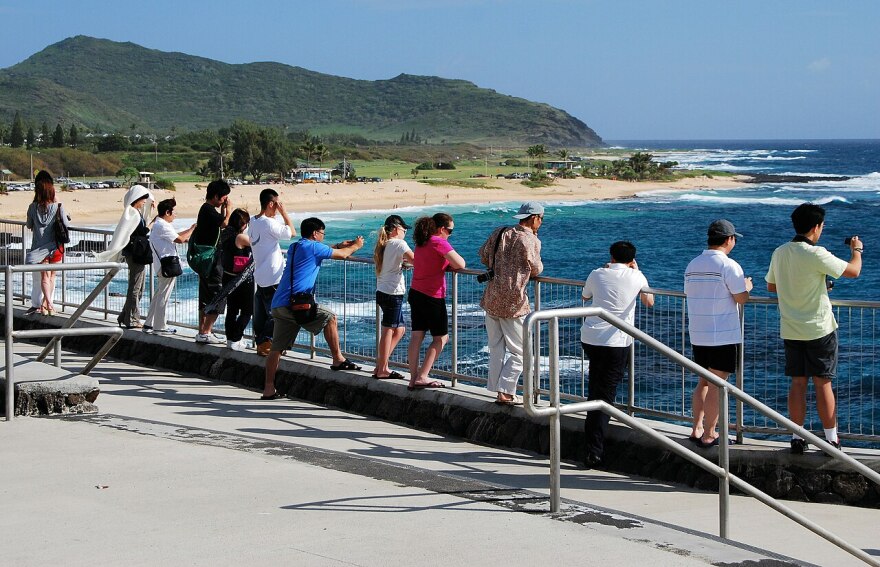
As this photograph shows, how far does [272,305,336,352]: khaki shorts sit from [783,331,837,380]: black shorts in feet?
14.1

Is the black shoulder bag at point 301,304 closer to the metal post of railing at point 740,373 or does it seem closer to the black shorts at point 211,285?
the black shorts at point 211,285

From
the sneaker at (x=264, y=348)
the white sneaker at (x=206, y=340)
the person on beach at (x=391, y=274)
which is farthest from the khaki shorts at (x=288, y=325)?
the white sneaker at (x=206, y=340)

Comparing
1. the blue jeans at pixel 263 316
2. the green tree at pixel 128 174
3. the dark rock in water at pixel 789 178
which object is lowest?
the blue jeans at pixel 263 316

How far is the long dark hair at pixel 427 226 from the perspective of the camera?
9719 millimetres

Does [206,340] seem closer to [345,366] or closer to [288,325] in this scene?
[288,325]

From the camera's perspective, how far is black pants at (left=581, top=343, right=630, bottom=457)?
8.45 meters

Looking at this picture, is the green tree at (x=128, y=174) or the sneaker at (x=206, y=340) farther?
the green tree at (x=128, y=174)

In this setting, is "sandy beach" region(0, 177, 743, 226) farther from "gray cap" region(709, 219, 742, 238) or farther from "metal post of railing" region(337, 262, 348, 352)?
"gray cap" region(709, 219, 742, 238)

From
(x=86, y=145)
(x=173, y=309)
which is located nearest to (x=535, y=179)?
(x=86, y=145)

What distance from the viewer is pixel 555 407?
608cm

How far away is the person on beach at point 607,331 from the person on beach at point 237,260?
163 inches

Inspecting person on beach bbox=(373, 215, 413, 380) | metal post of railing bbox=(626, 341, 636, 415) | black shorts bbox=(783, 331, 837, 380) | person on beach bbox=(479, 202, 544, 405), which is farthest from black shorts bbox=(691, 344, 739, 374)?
person on beach bbox=(373, 215, 413, 380)

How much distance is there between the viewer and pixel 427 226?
9734 millimetres

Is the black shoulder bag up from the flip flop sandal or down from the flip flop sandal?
up
